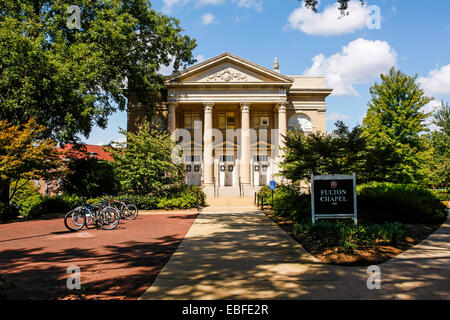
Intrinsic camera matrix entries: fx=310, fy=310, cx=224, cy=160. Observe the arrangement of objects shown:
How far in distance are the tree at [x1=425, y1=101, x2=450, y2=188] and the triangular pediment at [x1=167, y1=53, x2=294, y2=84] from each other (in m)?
17.1

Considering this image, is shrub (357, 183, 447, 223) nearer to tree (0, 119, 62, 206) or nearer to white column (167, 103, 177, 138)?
tree (0, 119, 62, 206)

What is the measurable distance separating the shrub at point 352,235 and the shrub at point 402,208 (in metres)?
2.55

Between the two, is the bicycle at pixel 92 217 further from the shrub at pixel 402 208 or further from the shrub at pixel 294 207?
the shrub at pixel 402 208

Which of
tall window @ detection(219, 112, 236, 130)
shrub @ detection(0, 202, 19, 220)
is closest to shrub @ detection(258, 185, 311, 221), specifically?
shrub @ detection(0, 202, 19, 220)

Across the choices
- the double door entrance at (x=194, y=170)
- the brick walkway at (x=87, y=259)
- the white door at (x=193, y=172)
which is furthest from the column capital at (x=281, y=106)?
the brick walkway at (x=87, y=259)

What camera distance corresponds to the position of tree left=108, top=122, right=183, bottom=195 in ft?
66.2

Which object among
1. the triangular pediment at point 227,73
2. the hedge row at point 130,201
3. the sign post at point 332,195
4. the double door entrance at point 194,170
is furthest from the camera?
the double door entrance at point 194,170

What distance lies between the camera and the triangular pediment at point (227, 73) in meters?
32.5

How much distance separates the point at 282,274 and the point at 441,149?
144ft

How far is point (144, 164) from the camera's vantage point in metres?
20.3

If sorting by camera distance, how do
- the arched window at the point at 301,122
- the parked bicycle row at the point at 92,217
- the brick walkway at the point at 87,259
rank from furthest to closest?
the arched window at the point at 301,122 → the parked bicycle row at the point at 92,217 → the brick walkway at the point at 87,259

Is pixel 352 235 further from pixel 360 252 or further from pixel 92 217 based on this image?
pixel 92 217

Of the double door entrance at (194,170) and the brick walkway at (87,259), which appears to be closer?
the brick walkway at (87,259)
